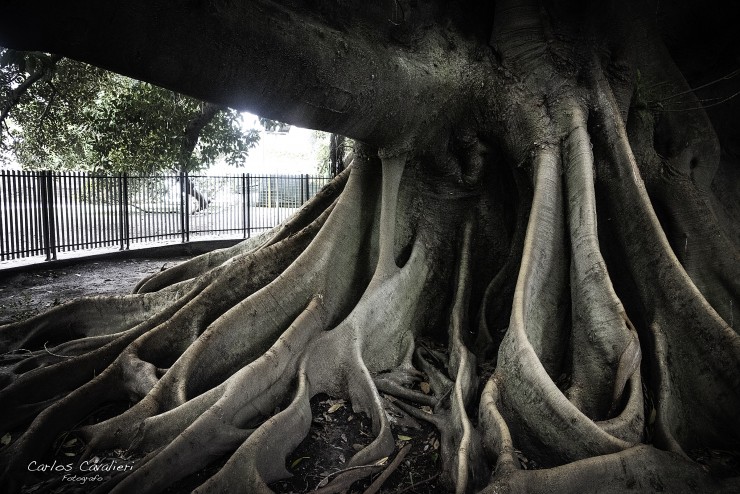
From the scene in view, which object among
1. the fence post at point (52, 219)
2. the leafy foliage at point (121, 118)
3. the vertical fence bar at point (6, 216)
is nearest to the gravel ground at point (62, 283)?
the fence post at point (52, 219)

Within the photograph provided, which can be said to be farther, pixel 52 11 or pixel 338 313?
pixel 338 313

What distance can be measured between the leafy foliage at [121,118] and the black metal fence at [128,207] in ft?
2.87

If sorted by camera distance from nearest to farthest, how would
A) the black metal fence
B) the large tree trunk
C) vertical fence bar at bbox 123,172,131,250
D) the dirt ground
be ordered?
the large tree trunk → the dirt ground → the black metal fence → vertical fence bar at bbox 123,172,131,250

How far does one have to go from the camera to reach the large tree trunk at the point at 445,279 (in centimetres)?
233

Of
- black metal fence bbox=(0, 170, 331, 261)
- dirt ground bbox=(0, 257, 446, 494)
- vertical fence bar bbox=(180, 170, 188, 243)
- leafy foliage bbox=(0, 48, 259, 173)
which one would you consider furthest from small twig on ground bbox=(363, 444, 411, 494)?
vertical fence bar bbox=(180, 170, 188, 243)

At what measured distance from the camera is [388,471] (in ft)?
8.32

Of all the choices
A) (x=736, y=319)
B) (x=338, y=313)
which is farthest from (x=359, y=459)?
(x=736, y=319)

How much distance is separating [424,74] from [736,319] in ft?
9.60

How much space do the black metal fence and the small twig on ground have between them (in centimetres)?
921

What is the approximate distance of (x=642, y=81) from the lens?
438 centimetres

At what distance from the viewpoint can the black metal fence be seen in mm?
8883

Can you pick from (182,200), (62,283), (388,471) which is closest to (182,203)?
(182,200)

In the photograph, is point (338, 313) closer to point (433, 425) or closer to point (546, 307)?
point (433, 425)

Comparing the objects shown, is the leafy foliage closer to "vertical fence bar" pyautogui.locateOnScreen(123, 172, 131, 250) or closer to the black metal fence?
"vertical fence bar" pyautogui.locateOnScreen(123, 172, 131, 250)
